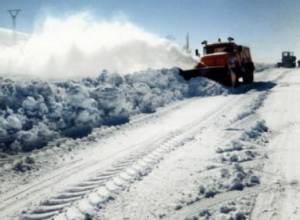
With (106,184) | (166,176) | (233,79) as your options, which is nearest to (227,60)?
(233,79)

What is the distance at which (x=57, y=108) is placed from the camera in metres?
9.07

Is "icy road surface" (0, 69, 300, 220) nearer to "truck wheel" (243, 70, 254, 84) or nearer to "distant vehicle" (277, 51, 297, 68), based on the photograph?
"truck wheel" (243, 70, 254, 84)

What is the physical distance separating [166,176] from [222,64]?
1343 centimetres

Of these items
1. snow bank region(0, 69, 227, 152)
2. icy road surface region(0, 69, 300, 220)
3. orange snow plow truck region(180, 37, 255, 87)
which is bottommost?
icy road surface region(0, 69, 300, 220)

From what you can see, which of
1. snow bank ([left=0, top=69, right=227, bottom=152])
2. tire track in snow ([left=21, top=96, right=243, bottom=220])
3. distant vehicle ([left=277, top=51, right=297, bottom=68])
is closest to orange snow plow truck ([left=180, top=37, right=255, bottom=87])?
snow bank ([left=0, top=69, right=227, bottom=152])

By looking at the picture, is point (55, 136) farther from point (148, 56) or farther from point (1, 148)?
point (148, 56)

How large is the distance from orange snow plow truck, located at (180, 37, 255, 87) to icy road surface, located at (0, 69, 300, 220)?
8454 millimetres

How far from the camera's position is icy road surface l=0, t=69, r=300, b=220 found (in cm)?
439

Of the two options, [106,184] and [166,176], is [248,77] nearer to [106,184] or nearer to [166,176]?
[166,176]

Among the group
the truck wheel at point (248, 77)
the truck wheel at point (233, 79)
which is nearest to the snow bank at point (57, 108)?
the truck wheel at point (233, 79)

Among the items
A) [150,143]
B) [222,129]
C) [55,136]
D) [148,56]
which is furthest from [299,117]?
[148,56]

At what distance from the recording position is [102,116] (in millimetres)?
9992

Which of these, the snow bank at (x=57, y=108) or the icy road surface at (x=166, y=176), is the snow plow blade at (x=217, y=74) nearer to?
the snow bank at (x=57, y=108)

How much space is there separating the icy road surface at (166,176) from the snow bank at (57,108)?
0.53 meters
